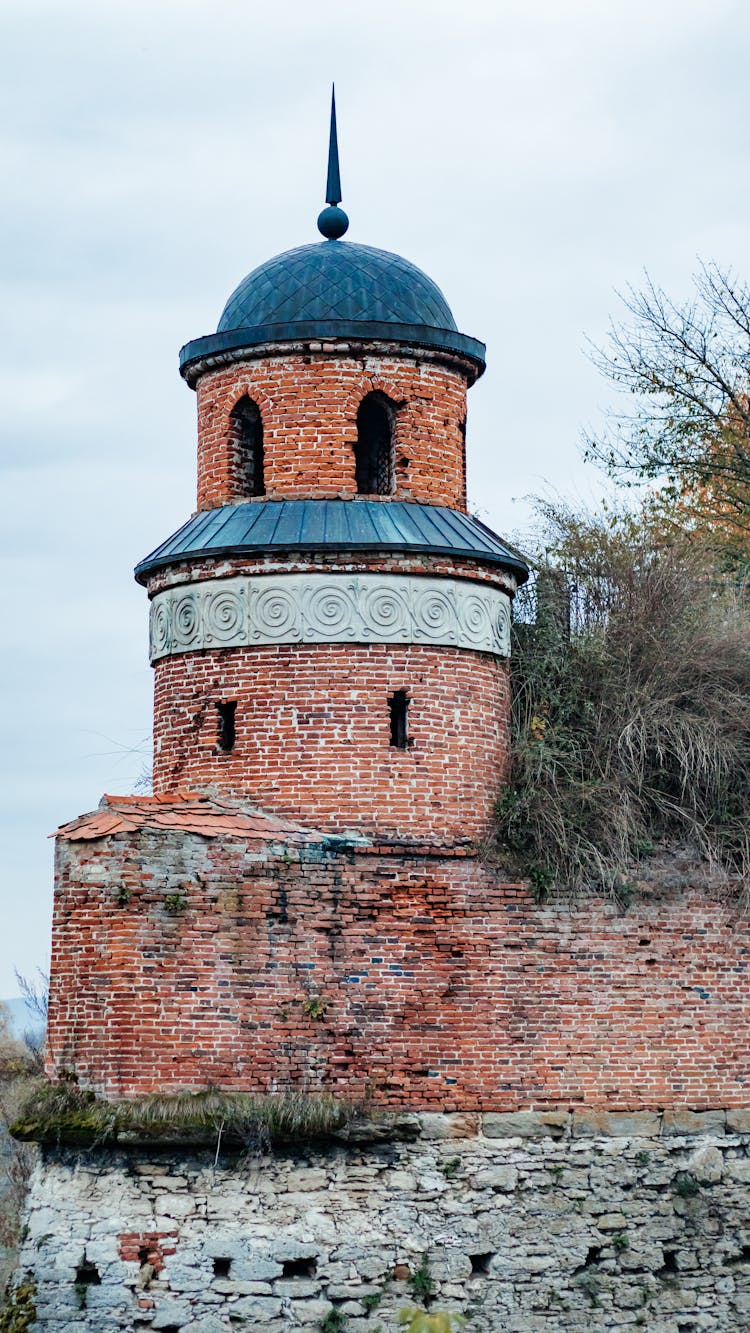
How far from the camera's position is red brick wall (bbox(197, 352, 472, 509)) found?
18312mm

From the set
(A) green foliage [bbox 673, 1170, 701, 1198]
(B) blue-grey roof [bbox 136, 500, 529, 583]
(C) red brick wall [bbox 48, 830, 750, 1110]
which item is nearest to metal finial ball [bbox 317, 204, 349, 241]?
(B) blue-grey roof [bbox 136, 500, 529, 583]

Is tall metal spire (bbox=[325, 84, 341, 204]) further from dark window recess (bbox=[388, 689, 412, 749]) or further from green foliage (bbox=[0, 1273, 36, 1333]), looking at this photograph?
green foliage (bbox=[0, 1273, 36, 1333])

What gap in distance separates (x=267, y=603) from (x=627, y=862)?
368 cm

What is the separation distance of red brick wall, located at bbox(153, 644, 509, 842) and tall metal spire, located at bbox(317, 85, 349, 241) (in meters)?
4.42

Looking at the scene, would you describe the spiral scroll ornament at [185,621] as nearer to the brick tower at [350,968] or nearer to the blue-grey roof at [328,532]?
the brick tower at [350,968]

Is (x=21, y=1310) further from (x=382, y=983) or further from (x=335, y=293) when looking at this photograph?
(x=335, y=293)

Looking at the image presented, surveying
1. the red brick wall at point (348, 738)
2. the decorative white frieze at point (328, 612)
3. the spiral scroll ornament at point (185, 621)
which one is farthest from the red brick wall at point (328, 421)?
the red brick wall at point (348, 738)

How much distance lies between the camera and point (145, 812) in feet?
54.5

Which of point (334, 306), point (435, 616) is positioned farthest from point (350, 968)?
point (334, 306)

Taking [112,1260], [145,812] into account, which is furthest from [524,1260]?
[145,812]

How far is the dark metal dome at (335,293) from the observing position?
1842 centimetres

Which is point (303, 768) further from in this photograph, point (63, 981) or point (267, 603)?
point (63, 981)

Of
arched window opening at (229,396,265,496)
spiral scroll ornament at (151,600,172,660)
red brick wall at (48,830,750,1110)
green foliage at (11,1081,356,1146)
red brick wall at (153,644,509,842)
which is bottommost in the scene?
green foliage at (11,1081,356,1146)

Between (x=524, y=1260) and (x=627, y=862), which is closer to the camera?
(x=524, y=1260)
